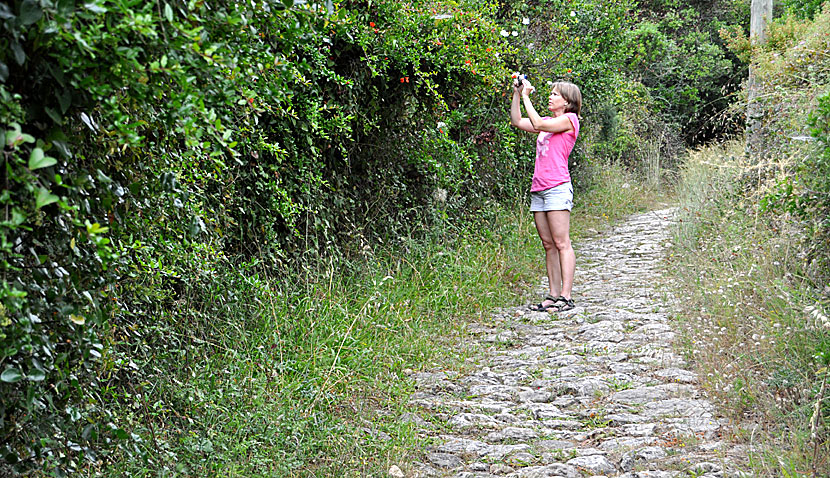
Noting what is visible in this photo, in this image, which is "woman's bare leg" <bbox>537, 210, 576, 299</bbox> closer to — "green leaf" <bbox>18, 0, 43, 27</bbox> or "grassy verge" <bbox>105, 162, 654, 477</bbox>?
"grassy verge" <bbox>105, 162, 654, 477</bbox>

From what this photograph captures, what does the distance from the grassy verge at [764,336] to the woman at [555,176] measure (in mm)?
1122

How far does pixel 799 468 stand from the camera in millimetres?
3260

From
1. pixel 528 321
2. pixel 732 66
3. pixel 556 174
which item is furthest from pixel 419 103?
pixel 732 66

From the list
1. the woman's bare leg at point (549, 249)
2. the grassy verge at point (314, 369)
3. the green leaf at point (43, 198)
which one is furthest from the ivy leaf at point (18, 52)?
the woman's bare leg at point (549, 249)

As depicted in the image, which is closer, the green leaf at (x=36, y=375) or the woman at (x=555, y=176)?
the green leaf at (x=36, y=375)

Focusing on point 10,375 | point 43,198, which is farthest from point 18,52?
point 10,375

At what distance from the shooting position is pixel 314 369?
14.8 feet

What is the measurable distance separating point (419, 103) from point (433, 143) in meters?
0.45

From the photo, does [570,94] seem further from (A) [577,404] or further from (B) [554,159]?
(A) [577,404]

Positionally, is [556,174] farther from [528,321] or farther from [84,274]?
[84,274]

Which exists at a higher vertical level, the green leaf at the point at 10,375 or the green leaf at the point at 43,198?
the green leaf at the point at 43,198

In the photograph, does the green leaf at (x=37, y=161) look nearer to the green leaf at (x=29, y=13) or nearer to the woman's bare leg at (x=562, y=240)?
Answer: the green leaf at (x=29, y=13)

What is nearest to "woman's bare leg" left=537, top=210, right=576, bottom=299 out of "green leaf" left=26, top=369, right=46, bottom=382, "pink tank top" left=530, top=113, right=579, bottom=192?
"pink tank top" left=530, top=113, right=579, bottom=192

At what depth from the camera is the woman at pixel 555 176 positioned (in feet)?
22.1
